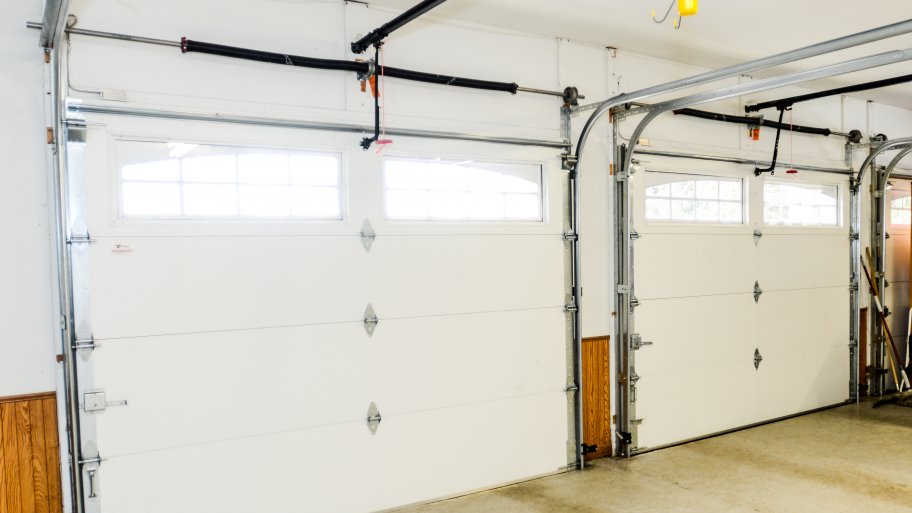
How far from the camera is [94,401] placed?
293cm

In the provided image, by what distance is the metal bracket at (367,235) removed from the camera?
141 inches

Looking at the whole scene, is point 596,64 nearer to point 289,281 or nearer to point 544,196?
point 544,196

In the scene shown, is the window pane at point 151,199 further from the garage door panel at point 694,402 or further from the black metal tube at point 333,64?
the garage door panel at point 694,402

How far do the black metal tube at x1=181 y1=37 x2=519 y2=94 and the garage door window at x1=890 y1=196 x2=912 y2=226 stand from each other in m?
4.88

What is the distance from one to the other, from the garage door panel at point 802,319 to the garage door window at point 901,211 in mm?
1210

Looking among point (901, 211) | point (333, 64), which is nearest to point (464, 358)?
point (333, 64)

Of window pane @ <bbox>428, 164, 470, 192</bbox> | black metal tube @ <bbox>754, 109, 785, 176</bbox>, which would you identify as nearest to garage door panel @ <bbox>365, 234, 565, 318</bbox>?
window pane @ <bbox>428, 164, 470, 192</bbox>

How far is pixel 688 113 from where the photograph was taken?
16.1 ft

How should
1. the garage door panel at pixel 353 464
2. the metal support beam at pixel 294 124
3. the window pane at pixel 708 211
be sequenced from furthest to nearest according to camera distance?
1. the window pane at pixel 708 211
2. the garage door panel at pixel 353 464
3. the metal support beam at pixel 294 124

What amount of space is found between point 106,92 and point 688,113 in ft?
13.0

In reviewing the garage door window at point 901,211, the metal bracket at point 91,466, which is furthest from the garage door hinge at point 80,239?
the garage door window at point 901,211

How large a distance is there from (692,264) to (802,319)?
5.09 feet

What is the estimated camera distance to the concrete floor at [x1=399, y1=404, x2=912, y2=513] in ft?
12.1

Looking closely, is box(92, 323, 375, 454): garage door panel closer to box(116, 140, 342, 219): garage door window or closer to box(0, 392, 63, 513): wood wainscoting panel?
box(0, 392, 63, 513): wood wainscoting panel
